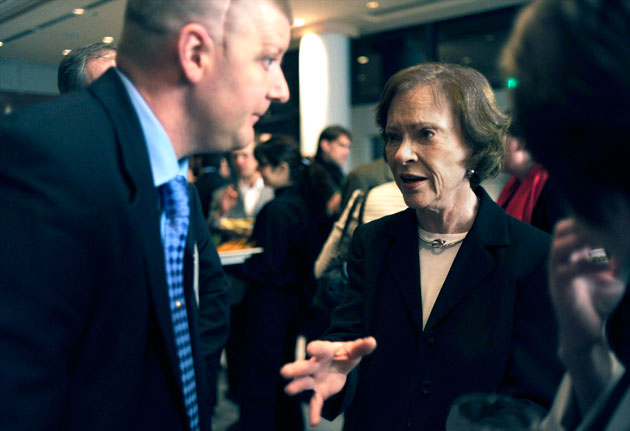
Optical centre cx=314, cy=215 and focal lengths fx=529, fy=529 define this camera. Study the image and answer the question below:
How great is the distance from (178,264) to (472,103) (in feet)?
3.01

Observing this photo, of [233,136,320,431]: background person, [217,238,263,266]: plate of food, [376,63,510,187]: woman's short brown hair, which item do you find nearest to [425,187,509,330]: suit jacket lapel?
[376,63,510,187]: woman's short brown hair

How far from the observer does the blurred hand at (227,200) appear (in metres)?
4.49

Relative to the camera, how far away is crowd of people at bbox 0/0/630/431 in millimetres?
517

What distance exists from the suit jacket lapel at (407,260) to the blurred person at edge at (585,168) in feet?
2.41

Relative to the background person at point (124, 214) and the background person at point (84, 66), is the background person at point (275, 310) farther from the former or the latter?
the background person at point (124, 214)

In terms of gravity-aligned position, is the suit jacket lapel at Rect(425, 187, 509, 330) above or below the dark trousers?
above

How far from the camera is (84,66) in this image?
1.63 m

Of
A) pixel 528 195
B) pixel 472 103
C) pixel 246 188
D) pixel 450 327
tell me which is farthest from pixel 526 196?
pixel 246 188

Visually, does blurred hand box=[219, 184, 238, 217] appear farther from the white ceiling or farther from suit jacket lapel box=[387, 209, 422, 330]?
suit jacket lapel box=[387, 209, 422, 330]

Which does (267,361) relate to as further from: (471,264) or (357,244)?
(471,264)

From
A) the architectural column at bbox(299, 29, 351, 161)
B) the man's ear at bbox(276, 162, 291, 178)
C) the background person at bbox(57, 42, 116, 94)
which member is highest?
the architectural column at bbox(299, 29, 351, 161)

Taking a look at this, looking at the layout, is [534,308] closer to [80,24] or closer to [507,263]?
[507,263]

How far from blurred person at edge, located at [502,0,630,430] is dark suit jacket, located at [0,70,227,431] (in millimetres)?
617

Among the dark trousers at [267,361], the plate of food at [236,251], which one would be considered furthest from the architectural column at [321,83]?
the dark trousers at [267,361]
